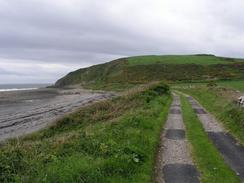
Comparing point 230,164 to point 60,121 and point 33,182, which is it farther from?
point 60,121

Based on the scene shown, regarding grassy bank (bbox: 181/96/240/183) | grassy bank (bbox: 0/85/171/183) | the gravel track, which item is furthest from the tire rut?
the gravel track

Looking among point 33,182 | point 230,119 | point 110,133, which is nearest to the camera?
point 33,182

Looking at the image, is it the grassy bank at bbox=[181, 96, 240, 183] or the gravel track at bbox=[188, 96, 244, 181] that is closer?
the grassy bank at bbox=[181, 96, 240, 183]

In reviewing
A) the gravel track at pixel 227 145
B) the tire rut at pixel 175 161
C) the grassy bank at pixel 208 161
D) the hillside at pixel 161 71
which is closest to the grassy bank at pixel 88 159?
the tire rut at pixel 175 161

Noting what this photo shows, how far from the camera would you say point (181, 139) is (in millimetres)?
18969

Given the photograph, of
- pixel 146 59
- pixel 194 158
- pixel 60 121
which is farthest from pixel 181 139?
pixel 146 59

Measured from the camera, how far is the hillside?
134625 mm

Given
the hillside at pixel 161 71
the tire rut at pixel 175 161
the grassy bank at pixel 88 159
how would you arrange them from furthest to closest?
the hillside at pixel 161 71
the tire rut at pixel 175 161
the grassy bank at pixel 88 159

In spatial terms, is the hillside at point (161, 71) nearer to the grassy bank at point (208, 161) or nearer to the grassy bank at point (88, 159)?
the grassy bank at point (208, 161)

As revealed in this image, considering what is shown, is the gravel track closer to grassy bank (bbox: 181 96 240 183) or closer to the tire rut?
grassy bank (bbox: 181 96 240 183)

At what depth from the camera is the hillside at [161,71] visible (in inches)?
5300

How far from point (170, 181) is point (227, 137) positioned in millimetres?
9340

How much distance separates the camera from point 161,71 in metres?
151

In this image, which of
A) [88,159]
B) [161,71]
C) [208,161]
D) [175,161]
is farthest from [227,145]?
[161,71]
